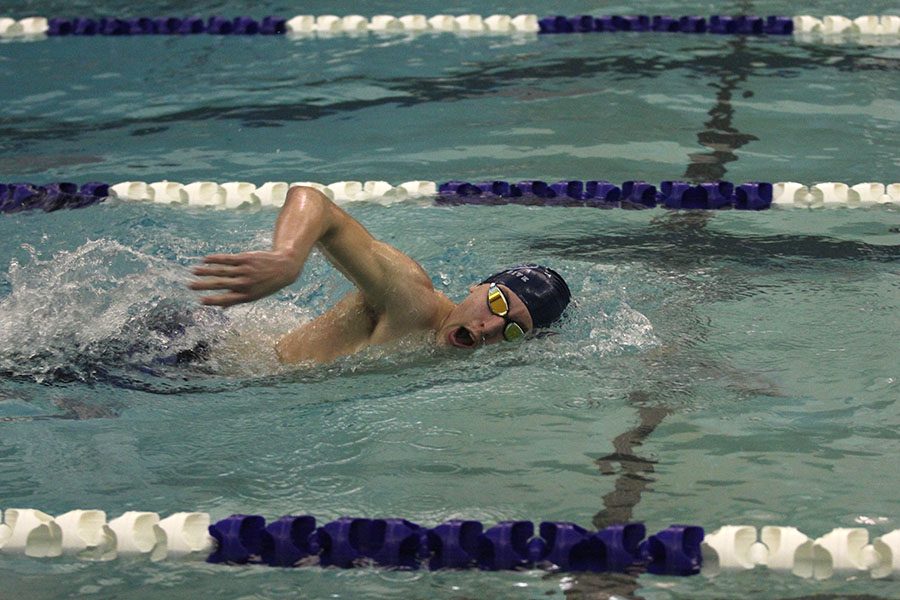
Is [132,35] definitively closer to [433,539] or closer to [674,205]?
[674,205]

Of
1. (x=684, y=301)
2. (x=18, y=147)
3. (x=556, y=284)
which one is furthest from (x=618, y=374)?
(x=18, y=147)

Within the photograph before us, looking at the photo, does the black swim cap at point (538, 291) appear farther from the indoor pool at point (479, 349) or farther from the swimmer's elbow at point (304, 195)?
the swimmer's elbow at point (304, 195)

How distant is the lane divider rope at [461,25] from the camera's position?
745 cm

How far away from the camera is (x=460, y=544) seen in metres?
2.71

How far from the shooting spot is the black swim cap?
12.1ft

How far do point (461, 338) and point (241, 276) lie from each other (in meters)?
1.03

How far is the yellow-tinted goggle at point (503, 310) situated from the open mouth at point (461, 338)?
0.09 metres

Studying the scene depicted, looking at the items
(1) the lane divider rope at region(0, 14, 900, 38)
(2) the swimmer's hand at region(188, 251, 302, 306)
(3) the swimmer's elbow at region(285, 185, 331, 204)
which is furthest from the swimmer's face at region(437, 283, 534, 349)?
(1) the lane divider rope at region(0, 14, 900, 38)

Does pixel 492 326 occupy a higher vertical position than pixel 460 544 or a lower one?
higher

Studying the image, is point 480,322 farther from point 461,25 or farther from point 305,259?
point 461,25

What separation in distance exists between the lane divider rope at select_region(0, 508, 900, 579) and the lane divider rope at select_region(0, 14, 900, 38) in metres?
5.15

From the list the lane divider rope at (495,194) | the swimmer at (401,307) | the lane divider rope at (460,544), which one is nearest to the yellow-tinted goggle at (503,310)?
the swimmer at (401,307)

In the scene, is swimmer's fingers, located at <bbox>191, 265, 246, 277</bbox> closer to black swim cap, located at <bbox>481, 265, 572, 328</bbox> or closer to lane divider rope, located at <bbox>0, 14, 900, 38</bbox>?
black swim cap, located at <bbox>481, 265, 572, 328</bbox>

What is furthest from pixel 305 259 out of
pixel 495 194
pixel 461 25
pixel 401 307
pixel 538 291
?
pixel 461 25
